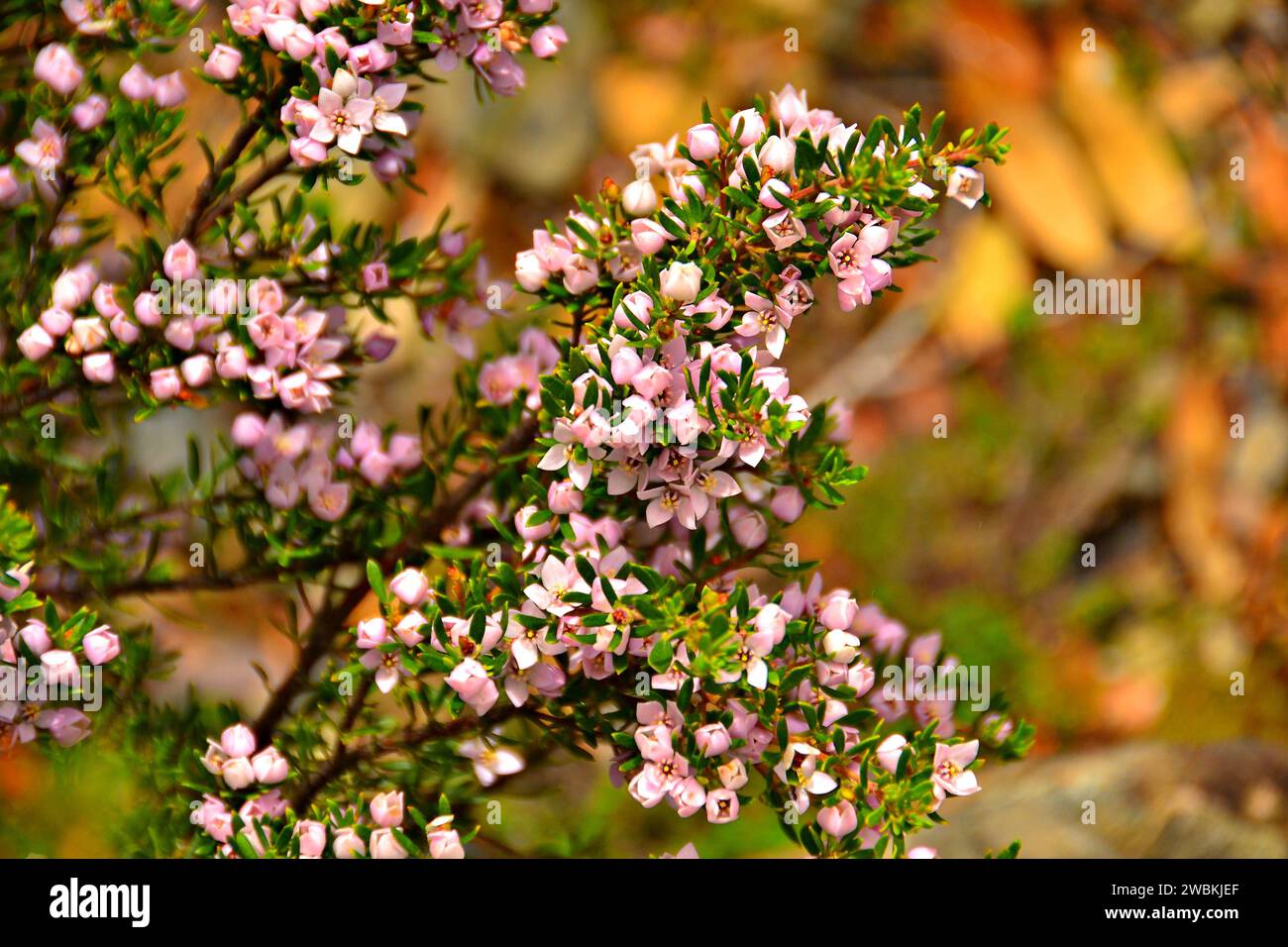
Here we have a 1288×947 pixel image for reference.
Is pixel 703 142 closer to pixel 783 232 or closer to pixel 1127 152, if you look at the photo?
pixel 783 232

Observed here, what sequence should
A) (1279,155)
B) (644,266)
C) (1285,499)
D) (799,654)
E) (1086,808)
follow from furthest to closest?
(1279,155) → (1285,499) → (1086,808) → (799,654) → (644,266)

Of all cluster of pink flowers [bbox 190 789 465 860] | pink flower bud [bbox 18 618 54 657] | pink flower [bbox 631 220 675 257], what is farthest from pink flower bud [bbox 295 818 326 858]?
pink flower [bbox 631 220 675 257]

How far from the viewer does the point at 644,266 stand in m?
1.12

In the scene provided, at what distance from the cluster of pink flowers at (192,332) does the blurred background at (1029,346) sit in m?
1.63

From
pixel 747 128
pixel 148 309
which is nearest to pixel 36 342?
pixel 148 309

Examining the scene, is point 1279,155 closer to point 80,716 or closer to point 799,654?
point 799,654

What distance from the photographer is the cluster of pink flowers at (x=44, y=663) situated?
1.24m

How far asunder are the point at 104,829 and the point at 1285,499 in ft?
10.4

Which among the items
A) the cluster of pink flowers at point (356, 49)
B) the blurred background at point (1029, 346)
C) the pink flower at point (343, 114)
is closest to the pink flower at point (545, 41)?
the cluster of pink flowers at point (356, 49)

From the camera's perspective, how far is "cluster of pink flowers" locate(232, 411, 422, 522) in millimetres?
1420

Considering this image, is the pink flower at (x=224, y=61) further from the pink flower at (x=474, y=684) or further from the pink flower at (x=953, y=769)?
the pink flower at (x=953, y=769)

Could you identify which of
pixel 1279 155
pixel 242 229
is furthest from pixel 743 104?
pixel 242 229

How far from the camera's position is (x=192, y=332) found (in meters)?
1.29

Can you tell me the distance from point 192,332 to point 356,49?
34cm
